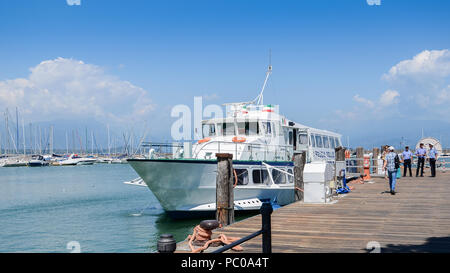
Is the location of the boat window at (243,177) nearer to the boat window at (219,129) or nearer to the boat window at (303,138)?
the boat window at (219,129)

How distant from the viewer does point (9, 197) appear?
A: 124ft

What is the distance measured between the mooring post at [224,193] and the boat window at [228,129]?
8920 millimetres

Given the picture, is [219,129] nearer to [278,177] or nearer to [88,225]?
[278,177]

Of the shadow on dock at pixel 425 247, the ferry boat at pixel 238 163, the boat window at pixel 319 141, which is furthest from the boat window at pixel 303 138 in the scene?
the shadow on dock at pixel 425 247

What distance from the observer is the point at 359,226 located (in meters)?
9.72

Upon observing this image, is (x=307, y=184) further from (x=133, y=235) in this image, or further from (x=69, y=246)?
(x=69, y=246)

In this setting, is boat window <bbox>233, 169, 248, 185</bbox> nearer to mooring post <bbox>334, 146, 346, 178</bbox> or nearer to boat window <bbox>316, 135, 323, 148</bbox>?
mooring post <bbox>334, 146, 346, 178</bbox>

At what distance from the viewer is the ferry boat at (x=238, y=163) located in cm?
1842

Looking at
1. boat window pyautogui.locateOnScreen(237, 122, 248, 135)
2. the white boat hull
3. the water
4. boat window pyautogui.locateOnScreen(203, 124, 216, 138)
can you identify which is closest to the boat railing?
the white boat hull

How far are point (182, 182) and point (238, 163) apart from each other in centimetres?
257

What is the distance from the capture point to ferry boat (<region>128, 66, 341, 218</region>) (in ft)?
60.4

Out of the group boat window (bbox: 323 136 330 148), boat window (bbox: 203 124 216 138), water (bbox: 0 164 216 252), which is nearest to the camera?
water (bbox: 0 164 216 252)

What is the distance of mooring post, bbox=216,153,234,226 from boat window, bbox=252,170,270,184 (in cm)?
721

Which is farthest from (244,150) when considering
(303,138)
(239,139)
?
(303,138)
